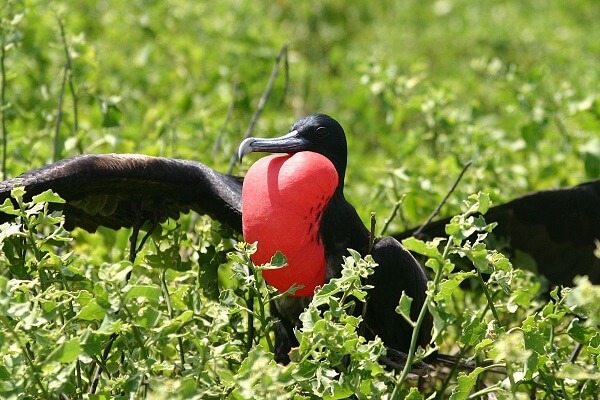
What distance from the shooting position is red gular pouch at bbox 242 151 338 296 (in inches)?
114

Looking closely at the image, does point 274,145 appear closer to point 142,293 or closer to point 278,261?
point 278,261

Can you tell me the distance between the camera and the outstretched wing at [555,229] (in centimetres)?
345

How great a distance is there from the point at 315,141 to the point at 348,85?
9.85ft

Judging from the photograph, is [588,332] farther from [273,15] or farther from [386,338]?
[273,15]

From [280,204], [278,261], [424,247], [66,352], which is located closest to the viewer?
[66,352]

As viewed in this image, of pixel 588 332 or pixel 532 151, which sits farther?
pixel 532 151

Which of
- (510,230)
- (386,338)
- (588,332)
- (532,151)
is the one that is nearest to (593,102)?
(532,151)

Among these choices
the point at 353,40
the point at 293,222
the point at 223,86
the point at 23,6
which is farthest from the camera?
the point at 353,40

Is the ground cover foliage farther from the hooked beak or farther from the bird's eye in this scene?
the bird's eye

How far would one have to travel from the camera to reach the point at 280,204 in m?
2.89

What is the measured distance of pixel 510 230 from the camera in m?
3.54

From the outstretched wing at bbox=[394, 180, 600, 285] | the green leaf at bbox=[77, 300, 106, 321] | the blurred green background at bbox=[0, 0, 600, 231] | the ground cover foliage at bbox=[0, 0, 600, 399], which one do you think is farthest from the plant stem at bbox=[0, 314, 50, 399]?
the outstretched wing at bbox=[394, 180, 600, 285]

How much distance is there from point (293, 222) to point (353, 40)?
423cm

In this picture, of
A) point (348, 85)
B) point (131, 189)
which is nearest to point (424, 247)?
point (131, 189)
